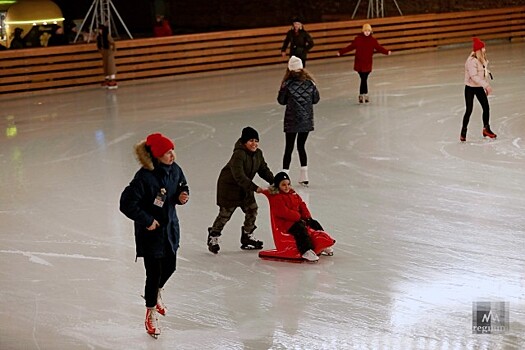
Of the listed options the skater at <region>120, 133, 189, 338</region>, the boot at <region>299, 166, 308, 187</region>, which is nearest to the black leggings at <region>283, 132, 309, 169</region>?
the boot at <region>299, 166, 308, 187</region>

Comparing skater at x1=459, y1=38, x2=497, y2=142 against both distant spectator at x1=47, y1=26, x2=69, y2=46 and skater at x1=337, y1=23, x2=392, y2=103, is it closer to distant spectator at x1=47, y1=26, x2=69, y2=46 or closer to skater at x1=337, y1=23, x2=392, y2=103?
skater at x1=337, y1=23, x2=392, y2=103

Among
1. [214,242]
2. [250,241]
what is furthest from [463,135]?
[214,242]

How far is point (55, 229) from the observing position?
10.4 metres

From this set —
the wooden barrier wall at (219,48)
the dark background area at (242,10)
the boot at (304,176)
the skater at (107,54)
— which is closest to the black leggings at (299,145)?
the boot at (304,176)

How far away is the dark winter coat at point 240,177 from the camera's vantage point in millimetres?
8977

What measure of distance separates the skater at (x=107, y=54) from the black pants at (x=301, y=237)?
1372cm

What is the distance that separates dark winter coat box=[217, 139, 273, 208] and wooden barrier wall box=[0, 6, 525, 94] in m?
13.4

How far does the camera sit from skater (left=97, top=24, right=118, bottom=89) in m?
22.0

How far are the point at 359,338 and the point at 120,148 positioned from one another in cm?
842

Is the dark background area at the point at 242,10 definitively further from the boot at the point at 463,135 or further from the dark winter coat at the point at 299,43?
the boot at the point at 463,135

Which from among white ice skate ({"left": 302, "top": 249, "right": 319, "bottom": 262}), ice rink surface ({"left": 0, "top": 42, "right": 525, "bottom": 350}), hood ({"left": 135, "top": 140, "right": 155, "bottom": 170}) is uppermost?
hood ({"left": 135, "top": 140, "right": 155, "bottom": 170})

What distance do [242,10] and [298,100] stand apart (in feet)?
87.7

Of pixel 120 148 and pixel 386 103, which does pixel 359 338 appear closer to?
pixel 120 148

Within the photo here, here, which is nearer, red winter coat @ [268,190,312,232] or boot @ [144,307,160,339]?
boot @ [144,307,160,339]
